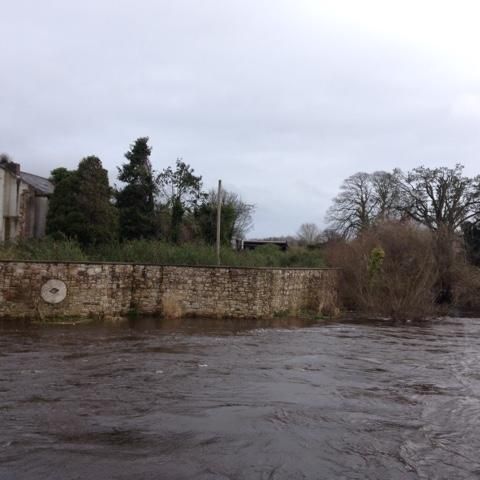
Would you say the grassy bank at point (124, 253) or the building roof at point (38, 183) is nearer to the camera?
the grassy bank at point (124, 253)

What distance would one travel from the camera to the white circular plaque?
20.4 meters

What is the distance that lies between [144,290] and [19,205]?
13974mm

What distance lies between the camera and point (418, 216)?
50469mm

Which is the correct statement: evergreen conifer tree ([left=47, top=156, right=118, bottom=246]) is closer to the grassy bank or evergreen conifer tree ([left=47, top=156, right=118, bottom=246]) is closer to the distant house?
the grassy bank

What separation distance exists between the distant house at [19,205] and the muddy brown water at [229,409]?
16733 mm

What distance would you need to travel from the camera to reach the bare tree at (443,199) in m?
49.7

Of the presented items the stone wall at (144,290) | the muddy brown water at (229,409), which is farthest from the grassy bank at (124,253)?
the muddy brown water at (229,409)

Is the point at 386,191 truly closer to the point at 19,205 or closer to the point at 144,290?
the point at 19,205

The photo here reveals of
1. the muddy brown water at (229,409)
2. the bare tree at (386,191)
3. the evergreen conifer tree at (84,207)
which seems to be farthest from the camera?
the bare tree at (386,191)

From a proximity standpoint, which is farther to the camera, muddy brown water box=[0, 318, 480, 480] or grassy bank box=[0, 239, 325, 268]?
grassy bank box=[0, 239, 325, 268]

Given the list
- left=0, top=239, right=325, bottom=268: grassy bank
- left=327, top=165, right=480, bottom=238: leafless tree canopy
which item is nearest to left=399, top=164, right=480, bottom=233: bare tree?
left=327, top=165, right=480, bottom=238: leafless tree canopy

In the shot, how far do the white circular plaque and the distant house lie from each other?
1063 cm

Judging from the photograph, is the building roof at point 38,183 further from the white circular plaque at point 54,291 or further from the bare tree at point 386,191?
the bare tree at point 386,191

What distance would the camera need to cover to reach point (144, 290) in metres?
22.6
